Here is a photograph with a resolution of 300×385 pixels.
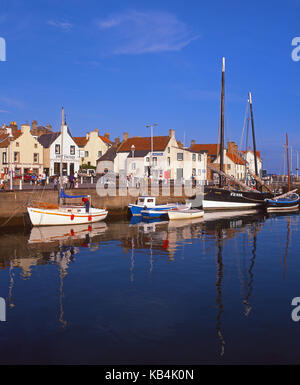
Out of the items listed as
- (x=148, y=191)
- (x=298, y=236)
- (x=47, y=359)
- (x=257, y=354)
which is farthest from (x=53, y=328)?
(x=148, y=191)

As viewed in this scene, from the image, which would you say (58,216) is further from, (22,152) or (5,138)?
(5,138)

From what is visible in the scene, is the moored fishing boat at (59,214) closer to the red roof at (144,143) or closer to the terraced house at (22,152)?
the terraced house at (22,152)

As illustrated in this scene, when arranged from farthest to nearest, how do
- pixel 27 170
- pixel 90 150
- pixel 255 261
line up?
pixel 90 150 < pixel 27 170 < pixel 255 261

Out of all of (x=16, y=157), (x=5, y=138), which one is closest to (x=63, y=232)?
(x=16, y=157)

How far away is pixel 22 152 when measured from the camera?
5881cm

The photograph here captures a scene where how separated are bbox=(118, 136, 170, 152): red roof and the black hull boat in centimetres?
2372

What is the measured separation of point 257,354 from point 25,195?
93.0 ft

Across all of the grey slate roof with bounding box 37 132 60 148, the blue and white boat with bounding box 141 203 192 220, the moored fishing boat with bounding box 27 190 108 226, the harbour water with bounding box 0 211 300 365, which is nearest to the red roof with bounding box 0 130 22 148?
the grey slate roof with bounding box 37 132 60 148

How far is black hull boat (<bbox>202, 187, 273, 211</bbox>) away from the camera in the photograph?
48303mm

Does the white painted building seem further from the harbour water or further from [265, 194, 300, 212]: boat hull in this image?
the harbour water

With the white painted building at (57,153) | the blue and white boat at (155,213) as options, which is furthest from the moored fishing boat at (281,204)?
the white painted building at (57,153)

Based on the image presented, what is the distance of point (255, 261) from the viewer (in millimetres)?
20031

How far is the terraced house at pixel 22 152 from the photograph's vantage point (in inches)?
2254

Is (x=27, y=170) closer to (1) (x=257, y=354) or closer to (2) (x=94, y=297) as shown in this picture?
(2) (x=94, y=297)
